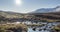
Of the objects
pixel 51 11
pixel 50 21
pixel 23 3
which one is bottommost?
pixel 50 21

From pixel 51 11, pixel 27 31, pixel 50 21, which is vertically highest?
pixel 51 11

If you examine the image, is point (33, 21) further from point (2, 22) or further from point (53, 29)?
point (2, 22)

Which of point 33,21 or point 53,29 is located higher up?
point 33,21

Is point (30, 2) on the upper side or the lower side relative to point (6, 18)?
upper

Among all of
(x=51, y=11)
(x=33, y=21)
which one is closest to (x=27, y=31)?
(x=33, y=21)

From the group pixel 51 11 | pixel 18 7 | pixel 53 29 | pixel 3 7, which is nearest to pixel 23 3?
pixel 18 7

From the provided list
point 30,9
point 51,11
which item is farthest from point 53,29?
point 30,9

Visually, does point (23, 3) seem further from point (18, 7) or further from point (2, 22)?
point (2, 22)
